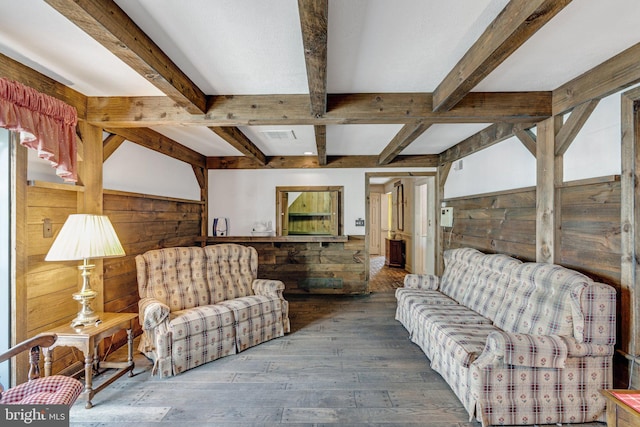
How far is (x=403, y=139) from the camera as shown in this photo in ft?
11.1

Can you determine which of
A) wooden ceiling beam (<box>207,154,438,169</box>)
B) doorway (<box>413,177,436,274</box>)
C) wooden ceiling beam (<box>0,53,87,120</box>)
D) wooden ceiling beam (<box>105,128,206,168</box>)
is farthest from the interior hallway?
wooden ceiling beam (<box>0,53,87,120</box>)

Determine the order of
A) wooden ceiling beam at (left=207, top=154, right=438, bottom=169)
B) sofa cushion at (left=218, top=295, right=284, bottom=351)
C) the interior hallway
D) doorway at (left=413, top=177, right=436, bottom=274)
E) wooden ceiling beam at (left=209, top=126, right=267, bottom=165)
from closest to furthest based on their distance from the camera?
sofa cushion at (left=218, top=295, right=284, bottom=351), wooden ceiling beam at (left=209, top=126, right=267, bottom=165), wooden ceiling beam at (left=207, top=154, right=438, bottom=169), the interior hallway, doorway at (left=413, top=177, right=436, bottom=274)

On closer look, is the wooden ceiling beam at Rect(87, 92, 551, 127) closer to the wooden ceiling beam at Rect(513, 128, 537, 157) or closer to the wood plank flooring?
the wooden ceiling beam at Rect(513, 128, 537, 157)

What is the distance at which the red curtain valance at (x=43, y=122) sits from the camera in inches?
70.1

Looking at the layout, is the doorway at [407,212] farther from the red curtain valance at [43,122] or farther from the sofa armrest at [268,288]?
the red curtain valance at [43,122]

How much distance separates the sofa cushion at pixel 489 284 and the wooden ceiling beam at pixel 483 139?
1.30 meters

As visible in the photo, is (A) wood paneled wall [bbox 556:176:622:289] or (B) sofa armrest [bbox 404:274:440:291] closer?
(A) wood paneled wall [bbox 556:176:622:289]

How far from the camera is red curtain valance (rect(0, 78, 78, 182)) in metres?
1.78

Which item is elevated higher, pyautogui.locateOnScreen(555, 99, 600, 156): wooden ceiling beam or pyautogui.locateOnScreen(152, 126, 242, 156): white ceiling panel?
pyautogui.locateOnScreen(152, 126, 242, 156): white ceiling panel

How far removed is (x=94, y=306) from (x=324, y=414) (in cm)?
226

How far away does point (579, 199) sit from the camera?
7.39ft

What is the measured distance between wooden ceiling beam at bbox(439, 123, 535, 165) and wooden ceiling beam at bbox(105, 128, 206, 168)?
4010mm

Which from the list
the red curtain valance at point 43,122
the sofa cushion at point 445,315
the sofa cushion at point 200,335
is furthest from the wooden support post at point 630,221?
the red curtain valance at point 43,122

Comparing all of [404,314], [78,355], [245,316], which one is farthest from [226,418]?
[404,314]
